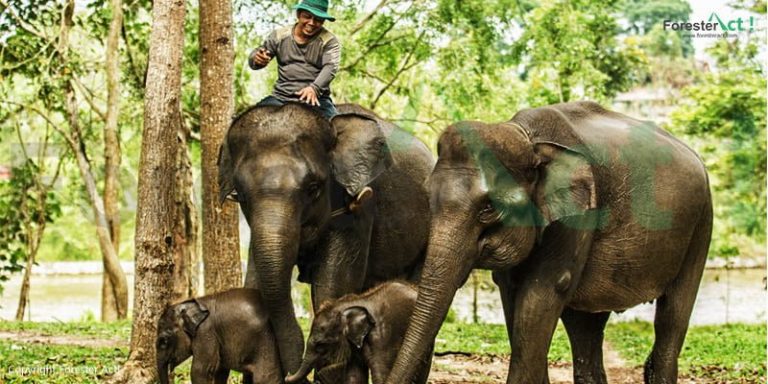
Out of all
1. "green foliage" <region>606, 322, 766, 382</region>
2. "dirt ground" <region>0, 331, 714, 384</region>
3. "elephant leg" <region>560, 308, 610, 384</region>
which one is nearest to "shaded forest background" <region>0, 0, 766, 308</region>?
"dirt ground" <region>0, 331, 714, 384</region>

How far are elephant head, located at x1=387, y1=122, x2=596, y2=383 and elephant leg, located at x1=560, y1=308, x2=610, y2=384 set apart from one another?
1.69 m

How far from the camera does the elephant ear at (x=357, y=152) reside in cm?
737

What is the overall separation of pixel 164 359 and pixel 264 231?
1186 millimetres

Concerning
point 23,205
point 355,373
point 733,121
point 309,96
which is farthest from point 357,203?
point 733,121

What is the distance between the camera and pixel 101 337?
1435 centimetres

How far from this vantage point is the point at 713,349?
551 inches

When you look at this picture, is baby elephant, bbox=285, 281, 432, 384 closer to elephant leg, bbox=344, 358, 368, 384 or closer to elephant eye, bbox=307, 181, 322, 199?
elephant leg, bbox=344, 358, 368, 384

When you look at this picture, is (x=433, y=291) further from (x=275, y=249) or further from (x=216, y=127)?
(x=216, y=127)

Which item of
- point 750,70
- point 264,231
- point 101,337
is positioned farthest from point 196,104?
point 264,231

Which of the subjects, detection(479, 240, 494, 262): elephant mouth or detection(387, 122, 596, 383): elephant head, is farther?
detection(479, 240, 494, 262): elephant mouth

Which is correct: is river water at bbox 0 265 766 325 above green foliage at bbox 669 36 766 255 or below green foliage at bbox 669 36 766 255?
below

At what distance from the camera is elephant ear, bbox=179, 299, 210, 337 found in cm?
719

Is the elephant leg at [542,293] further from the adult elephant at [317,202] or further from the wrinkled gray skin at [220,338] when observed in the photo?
the wrinkled gray skin at [220,338]

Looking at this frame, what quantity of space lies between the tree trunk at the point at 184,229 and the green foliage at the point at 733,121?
9763 millimetres
